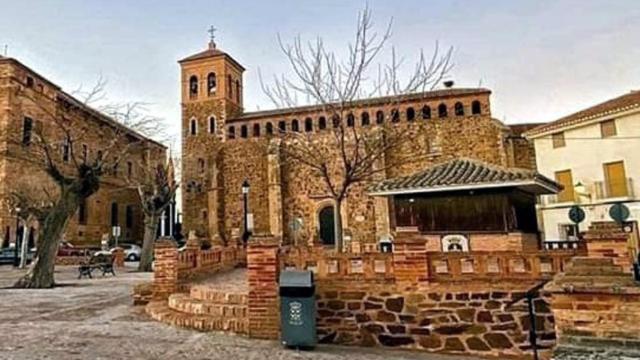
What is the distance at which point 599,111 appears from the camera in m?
26.4

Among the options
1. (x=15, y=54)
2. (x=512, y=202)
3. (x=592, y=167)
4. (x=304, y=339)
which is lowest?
(x=304, y=339)

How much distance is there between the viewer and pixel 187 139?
41.2 meters

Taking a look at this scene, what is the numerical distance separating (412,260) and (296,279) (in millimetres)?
1763

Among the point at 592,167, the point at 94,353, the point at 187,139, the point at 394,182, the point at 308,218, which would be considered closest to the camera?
the point at 94,353

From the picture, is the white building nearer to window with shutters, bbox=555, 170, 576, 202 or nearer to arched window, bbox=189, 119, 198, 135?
window with shutters, bbox=555, 170, 576, 202

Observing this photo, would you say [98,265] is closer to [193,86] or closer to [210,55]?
[193,86]

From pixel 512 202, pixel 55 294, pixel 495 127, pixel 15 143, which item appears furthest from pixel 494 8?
pixel 15 143

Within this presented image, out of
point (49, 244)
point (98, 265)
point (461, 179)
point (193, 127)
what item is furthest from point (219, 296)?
point (193, 127)

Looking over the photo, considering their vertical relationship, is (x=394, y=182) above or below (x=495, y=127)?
below

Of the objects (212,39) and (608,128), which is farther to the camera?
(212,39)

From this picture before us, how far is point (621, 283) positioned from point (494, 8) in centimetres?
1016

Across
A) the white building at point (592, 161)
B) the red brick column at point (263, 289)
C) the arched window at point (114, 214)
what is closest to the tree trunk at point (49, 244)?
the red brick column at point (263, 289)

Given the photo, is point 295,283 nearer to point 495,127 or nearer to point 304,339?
point 304,339

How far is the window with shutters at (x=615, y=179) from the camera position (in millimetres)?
24953
